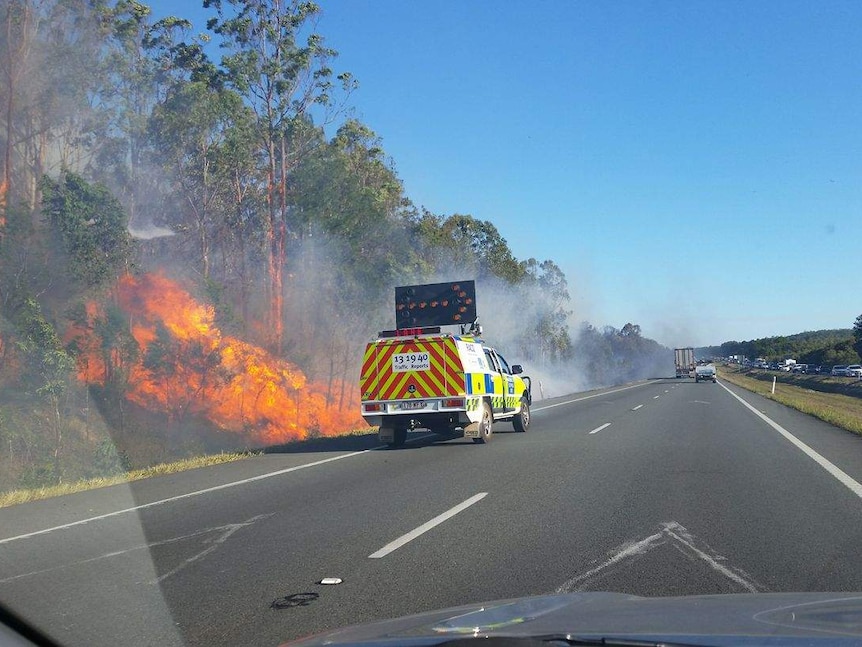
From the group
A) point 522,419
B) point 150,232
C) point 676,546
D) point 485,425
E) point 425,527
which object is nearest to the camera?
point 676,546

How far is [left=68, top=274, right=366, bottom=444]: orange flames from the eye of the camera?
33906 millimetres

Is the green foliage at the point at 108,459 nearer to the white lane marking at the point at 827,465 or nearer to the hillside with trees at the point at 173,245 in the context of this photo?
the hillside with trees at the point at 173,245

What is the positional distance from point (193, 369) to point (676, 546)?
31.3 metres

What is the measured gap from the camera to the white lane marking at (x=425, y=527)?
756 cm

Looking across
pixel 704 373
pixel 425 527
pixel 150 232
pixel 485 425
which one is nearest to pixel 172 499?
pixel 425 527

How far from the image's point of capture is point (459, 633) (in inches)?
134

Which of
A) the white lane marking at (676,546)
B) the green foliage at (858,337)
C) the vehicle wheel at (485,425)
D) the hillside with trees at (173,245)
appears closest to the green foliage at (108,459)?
the hillside with trees at (173,245)

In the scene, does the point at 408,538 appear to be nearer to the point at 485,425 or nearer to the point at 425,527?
the point at 425,527

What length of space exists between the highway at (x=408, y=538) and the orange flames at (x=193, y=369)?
21108 millimetres

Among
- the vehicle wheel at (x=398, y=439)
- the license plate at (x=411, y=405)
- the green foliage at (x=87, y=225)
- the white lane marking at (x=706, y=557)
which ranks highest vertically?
the green foliage at (x=87, y=225)

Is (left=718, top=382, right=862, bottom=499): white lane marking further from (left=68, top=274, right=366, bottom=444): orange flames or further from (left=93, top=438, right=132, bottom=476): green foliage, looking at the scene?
(left=68, top=274, right=366, bottom=444): orange flames

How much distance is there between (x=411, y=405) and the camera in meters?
16.8

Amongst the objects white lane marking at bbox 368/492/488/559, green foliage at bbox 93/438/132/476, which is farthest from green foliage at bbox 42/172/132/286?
white lane marking at bbox 368/492/488/559

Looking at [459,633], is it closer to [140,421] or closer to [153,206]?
[140,421]
